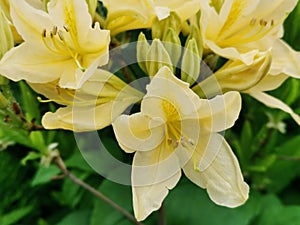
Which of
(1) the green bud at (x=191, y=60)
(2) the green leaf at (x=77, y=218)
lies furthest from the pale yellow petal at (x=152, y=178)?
(2) the green leaf at (x=77, y=218)

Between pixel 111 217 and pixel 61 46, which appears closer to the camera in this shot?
pixel 61 46

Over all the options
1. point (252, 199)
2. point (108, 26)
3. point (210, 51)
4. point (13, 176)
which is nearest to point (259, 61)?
point (210, 51)

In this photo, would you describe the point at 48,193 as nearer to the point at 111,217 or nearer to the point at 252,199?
the point at 111,217

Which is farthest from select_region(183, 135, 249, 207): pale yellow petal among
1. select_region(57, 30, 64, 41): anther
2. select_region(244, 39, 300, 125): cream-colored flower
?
select_region(57, 30, 64, 41): anther

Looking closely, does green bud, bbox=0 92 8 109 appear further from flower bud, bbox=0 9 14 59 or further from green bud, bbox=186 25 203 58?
green bud, bbox=186 25 203 58

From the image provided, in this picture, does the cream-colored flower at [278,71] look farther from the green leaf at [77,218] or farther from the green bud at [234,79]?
the green leaf at [77,218]

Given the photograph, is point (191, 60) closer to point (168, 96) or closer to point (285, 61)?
point (168, 96)
